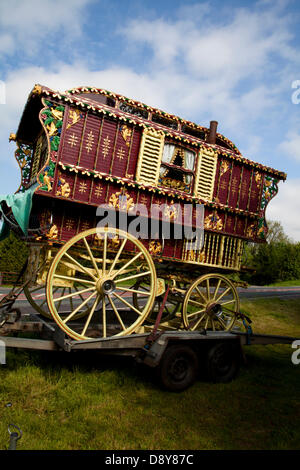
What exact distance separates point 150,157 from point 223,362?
4808 millimetres

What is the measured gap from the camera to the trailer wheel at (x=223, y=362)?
678 centimetres

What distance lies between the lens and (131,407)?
5.44m

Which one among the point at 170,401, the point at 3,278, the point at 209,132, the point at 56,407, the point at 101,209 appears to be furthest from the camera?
the point at 3,278

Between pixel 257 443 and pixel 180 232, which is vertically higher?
pixel 180 232

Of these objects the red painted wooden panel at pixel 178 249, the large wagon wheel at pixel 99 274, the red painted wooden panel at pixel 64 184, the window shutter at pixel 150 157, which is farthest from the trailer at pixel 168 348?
the window shutter at pixel 150 157

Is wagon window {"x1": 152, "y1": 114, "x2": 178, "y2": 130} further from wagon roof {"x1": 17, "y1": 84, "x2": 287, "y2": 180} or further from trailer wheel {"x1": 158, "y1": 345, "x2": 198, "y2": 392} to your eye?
trailer wheel {"x1": 158, "y1": 345, "x2": 198, "y2": 392}

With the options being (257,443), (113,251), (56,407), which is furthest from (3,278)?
(257,443)

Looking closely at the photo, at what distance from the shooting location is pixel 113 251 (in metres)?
7.44

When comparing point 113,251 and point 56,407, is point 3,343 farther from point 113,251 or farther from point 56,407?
point 113,251

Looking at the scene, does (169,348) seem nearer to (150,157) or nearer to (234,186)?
(150,157)

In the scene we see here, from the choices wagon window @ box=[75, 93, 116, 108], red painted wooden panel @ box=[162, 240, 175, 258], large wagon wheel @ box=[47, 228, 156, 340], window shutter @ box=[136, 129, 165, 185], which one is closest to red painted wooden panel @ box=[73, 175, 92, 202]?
large wagon wheel @ box=[47, 228, 156, 340]

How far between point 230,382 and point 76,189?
16.6 feet

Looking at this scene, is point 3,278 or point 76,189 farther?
point 3,278

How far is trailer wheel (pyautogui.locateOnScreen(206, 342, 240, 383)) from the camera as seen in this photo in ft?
22.2
